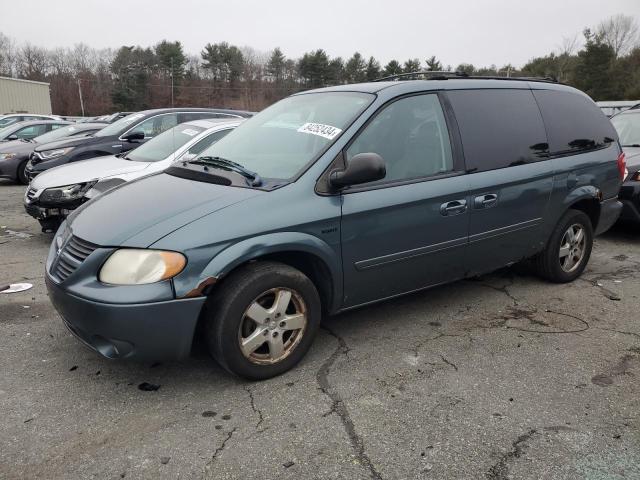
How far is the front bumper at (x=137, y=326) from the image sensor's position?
2.68m

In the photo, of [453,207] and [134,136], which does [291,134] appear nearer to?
[453,207]

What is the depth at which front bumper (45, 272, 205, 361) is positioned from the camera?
8.78 ft

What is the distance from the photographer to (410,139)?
3.63 m

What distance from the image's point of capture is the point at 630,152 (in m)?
6.96

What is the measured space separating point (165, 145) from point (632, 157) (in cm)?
605

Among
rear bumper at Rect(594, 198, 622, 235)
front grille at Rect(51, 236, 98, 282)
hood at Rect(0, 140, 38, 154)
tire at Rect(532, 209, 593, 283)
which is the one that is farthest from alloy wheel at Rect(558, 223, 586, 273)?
hood at Rect(0, 140, 38, 154)

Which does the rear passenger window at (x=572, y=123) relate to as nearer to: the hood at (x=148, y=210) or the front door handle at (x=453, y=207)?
the front door handle at (x=453, y=207)

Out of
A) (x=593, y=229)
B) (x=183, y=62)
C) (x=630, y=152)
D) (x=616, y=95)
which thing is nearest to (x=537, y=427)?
(x=593, y=229)

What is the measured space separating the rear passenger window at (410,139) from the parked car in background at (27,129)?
526 inches

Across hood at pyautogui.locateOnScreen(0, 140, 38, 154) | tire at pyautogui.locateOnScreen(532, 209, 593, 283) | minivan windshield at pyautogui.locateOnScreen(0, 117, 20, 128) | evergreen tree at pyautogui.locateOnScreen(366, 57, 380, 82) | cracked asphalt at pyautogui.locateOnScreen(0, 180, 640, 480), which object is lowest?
cracked asphalt at pyautogui.locateOnScreen(0, 180, 640, 480)


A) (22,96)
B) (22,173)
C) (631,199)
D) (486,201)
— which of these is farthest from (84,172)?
(22,96)

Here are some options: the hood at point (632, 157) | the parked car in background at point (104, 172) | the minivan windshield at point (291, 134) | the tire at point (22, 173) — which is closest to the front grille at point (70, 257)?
the minivan windshield at point (291, 134)

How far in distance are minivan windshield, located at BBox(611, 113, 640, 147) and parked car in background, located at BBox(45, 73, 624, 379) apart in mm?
3422

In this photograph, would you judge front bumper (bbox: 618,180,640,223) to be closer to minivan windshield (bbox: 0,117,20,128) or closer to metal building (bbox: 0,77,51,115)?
minivan windshield (bbox: 0,117,20,128)
